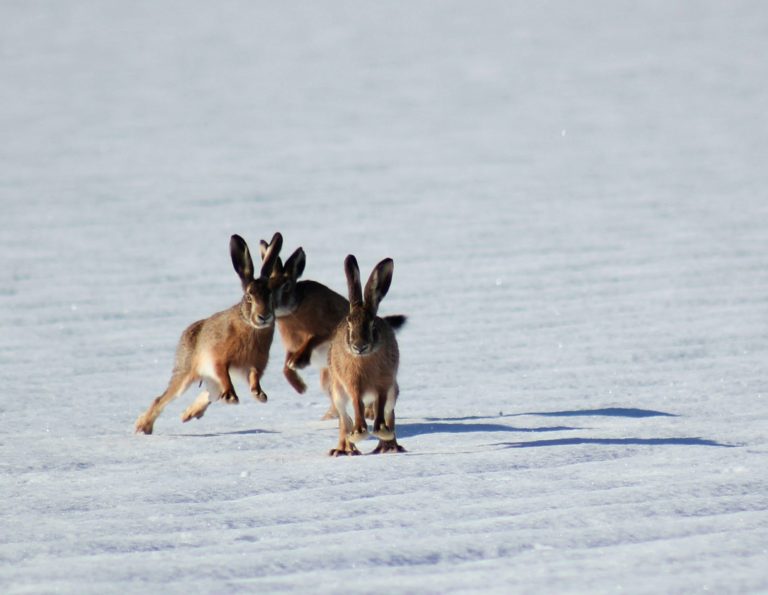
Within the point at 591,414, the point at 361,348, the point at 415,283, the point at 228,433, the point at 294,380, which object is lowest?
the point at 228,433

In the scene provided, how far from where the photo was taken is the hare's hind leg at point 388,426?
6.13 m

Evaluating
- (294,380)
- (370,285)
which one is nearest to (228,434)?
(294,380)

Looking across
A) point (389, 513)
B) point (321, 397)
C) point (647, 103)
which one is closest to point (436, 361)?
point (321, 397)

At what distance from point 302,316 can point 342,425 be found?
128cm

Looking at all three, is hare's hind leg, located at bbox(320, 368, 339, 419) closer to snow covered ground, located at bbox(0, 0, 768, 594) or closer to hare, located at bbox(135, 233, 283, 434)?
snow covered ground, located at bbox(0, 0, 768, 594)

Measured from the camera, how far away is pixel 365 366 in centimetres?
620

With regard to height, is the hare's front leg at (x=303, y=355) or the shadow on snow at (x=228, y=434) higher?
the hare's front leg at (x=303, y=355)

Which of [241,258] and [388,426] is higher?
[241,258]

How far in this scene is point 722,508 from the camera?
4980 millimetres

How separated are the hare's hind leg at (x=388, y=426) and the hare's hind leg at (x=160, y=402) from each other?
1.18 m

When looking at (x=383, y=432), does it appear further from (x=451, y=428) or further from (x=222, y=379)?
(x=222, y=379)

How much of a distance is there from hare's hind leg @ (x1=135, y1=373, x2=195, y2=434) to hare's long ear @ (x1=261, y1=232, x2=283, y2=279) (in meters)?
0.61

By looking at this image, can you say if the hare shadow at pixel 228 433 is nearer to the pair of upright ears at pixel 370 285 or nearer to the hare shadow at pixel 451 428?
the hare shadow at pixel 451 428

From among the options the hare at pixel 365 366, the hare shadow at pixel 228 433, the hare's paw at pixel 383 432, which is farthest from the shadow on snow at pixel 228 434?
the hare's paw at pixel 383 432
